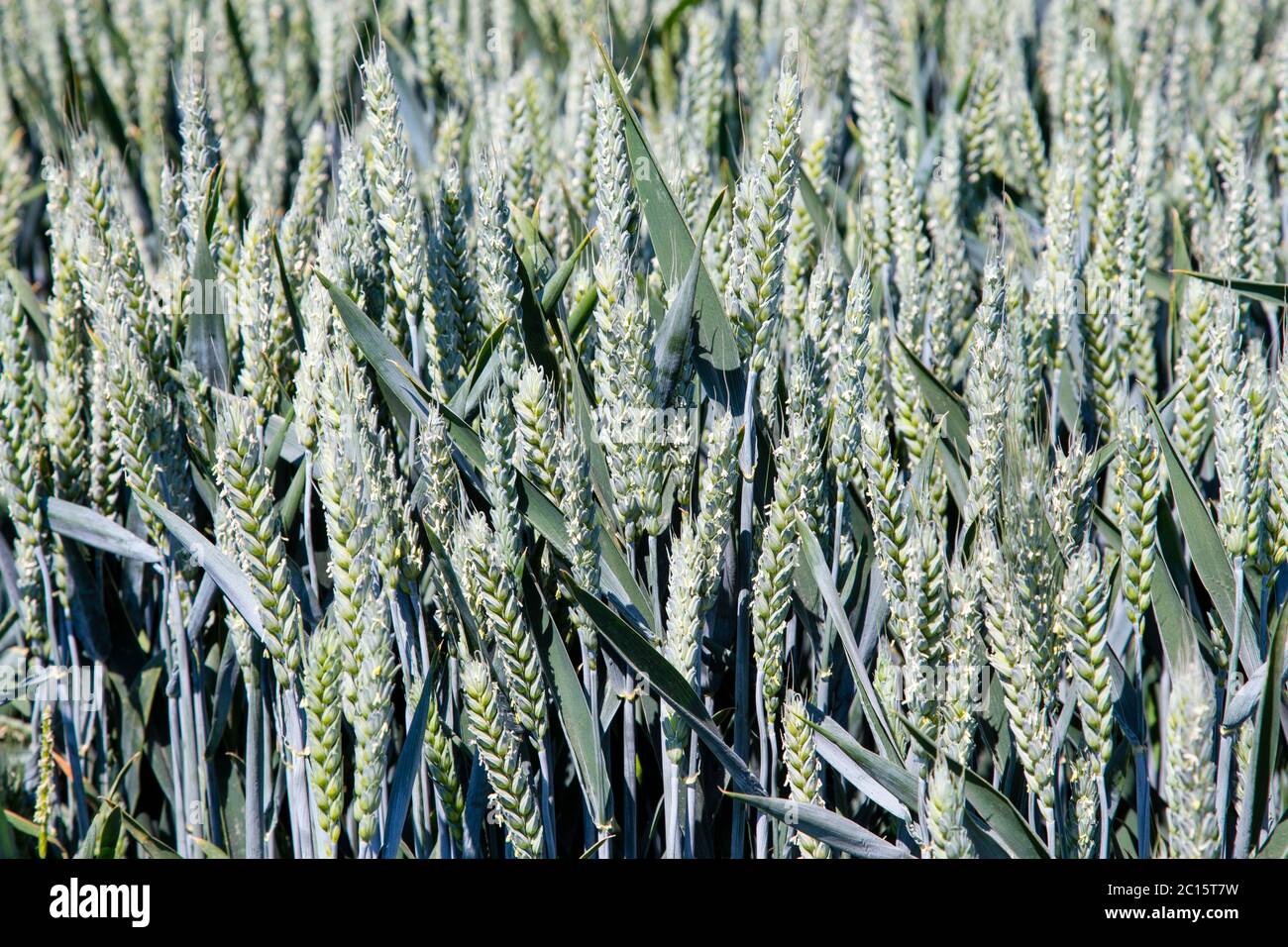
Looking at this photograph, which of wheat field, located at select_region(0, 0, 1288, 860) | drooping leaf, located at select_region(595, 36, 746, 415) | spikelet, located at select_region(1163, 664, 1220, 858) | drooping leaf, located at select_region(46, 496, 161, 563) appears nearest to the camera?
spikelet, located at select_region(1163, 664, 1220, 858)

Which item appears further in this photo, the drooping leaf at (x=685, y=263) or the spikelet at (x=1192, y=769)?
the drooping leaf at (x=685, y=263)

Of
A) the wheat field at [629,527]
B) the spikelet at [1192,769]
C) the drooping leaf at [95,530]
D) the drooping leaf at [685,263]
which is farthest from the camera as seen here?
the drooping leaf at [95,530]

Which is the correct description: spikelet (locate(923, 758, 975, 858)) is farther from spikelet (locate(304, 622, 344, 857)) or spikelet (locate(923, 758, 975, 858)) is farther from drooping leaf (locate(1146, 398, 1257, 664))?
spikelet (locate(304, 622, 344, 857))

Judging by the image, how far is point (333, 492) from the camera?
819 millimetres

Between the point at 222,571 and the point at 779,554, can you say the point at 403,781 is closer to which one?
the point at 222,571

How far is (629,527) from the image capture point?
93cm

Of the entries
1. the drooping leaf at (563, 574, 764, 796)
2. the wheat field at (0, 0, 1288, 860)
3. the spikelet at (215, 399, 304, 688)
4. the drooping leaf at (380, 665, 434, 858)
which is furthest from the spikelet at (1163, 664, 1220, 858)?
the spikelet at (215, 399, 304, 688)

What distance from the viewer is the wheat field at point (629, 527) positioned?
88 centimetres

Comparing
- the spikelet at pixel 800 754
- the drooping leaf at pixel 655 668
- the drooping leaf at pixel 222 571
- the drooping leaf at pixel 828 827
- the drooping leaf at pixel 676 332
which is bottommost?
the drooping leaf at pixel 828 827

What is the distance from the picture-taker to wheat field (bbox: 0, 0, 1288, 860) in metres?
0.88

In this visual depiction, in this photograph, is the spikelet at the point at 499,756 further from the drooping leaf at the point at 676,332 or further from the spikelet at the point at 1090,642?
the spikelet at the point at 1090,642

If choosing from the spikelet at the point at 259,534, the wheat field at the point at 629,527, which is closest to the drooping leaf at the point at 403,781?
the wheat field at the point at 629,527

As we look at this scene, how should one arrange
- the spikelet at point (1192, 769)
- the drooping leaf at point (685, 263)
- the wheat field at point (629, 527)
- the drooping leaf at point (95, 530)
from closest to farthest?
the spikelet at point (1192, 769) → the wheat field at point (629, 527) → the drooping leaf at point (685, 263) → the drooping leaf at point (95, 530)

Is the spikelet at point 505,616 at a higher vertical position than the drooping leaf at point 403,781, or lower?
higher
